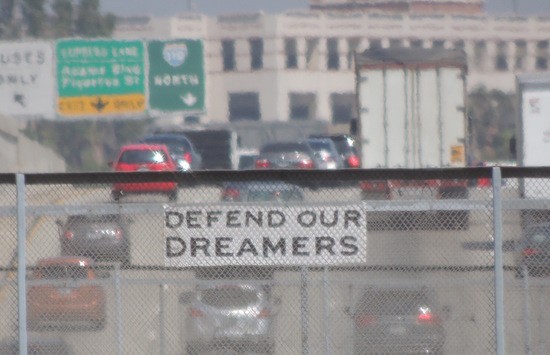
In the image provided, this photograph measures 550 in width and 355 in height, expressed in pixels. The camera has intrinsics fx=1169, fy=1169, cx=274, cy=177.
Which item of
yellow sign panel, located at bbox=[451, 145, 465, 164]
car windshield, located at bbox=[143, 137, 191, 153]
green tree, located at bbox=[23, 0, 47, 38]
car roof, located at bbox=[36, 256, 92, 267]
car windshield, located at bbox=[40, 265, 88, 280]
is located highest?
green tree, located at bbox=[23, 0, 47, 38]

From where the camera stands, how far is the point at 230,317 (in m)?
8.35

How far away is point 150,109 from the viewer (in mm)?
41125

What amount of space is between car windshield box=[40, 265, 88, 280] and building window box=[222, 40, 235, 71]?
240ft

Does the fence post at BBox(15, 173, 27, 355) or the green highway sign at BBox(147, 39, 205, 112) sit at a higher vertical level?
the green highway sign at BBox(147, 39, 205, 112)

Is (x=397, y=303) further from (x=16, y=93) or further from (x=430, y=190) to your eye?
(x=16, y=93)

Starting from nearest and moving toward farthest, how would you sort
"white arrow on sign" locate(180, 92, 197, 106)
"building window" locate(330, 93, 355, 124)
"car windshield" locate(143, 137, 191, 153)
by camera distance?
"car windshield" locate(143, 137, 191, 153) < "white arrow on sign" locate(180, 92, 197, 106) < "building window" locate(330, 93, 355, 124)

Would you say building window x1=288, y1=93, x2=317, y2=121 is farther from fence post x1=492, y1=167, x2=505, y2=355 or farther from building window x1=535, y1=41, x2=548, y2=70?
fence post x1=492, y1=167, x2=505, y2=355

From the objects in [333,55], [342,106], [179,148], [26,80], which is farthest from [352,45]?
[179,148]

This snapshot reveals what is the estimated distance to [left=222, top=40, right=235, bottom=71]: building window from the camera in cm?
8150

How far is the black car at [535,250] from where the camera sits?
830 cm

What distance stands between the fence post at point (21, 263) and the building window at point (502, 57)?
74702 mm

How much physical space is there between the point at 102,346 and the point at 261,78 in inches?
2805

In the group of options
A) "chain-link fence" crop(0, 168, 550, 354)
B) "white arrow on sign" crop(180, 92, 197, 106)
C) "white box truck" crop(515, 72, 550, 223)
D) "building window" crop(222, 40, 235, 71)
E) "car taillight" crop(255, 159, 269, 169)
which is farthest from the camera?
"building window" crop(222, 40, 235, 71)

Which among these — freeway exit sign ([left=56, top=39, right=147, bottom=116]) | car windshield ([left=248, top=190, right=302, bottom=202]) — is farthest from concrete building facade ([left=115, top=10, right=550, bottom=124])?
car windshield ([left=248, top=190, right=302, bottom=202])
